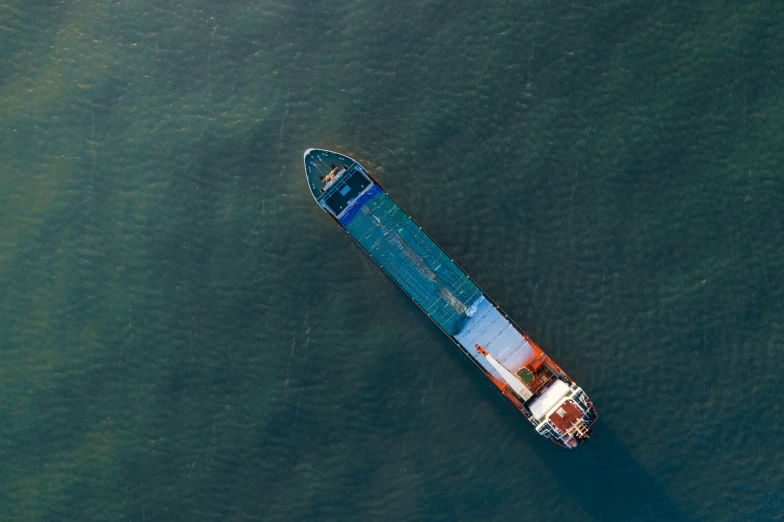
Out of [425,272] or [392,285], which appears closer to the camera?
[425,272]

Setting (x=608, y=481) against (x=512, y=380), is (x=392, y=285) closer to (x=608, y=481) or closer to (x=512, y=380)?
(x=512, y=380)

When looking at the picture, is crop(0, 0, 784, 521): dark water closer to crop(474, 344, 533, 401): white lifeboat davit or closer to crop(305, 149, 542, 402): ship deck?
crop(305, 149, 542, 402): ship deck

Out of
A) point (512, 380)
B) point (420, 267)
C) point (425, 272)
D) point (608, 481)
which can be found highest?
point (420, 267)

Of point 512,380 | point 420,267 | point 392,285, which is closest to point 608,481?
point 512,380

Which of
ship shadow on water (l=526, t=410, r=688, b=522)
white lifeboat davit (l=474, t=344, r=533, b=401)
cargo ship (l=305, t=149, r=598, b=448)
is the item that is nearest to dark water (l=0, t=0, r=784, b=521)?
ship shadow on water (l=526, t=410, r=688, b=522)

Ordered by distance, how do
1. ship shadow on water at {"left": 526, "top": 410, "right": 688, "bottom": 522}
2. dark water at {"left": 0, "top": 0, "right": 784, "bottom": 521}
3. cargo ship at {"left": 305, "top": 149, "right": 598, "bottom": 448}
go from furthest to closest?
dark water at {"left": 0, "top": 0, "right": 784, "bottom": 521} → ship shadow on water at {"left": 526, "top": 410, "right": 688, "bottom": 522} → cargo ship at {"left": 305, "top": 149, "right": 598, "bottom": 448}

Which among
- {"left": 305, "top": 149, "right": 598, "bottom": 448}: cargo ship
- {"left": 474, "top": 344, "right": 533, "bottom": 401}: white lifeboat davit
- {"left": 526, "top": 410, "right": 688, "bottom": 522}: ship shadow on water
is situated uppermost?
{"left": 305, "top": 149, "right": 598, "bottom": 448}: cargo ship
